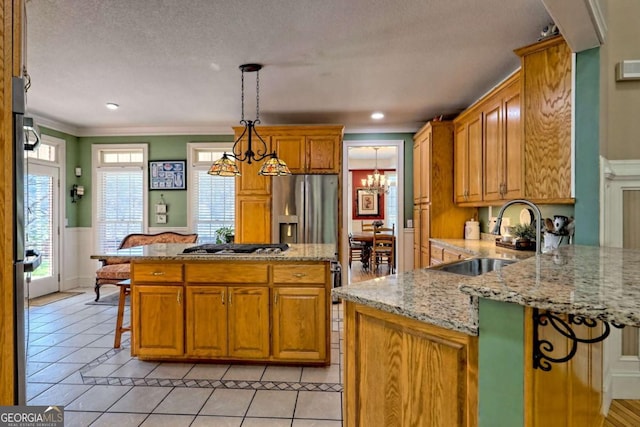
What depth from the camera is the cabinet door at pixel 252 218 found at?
14.8 feet

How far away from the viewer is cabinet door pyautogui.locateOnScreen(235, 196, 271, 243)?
4512 mm

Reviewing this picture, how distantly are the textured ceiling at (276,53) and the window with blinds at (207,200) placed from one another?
3.25 feet

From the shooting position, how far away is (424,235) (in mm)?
4480

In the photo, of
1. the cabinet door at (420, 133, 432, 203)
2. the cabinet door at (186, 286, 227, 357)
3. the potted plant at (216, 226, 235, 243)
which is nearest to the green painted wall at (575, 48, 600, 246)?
the cabinet door at (420, 133, 432, 203)

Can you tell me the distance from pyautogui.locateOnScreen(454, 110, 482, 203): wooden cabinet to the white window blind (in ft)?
15.2

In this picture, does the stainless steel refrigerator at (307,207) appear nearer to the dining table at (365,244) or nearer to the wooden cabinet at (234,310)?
the wooden cabinet at (234,310)

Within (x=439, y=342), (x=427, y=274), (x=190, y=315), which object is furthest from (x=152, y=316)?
(x=439, y=342)

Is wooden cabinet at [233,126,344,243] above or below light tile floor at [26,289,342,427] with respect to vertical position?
above

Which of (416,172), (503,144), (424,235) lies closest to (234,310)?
(503,144)

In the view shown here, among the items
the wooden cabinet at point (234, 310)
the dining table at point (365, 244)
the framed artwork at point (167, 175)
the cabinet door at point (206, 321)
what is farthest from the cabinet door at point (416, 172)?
the framed artwork at point (167, 175)

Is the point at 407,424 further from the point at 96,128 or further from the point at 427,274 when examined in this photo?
the point at 96,128

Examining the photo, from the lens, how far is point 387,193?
342 inches

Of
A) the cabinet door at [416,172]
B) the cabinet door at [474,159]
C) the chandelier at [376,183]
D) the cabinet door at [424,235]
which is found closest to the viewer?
the cabinet door at [474,159]

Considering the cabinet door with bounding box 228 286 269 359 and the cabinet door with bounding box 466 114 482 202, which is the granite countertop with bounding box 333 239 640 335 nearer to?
the cabinet door with bounding box 228 286 269 359
